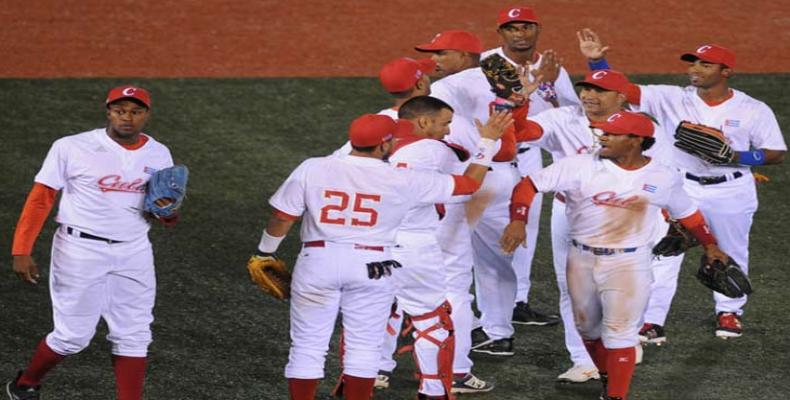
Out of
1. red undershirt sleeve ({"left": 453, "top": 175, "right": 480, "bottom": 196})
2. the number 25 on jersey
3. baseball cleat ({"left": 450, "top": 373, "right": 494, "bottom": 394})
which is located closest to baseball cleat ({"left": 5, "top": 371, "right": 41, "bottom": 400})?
the number 25 on jersey

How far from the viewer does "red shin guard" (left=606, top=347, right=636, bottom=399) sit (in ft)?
22.6

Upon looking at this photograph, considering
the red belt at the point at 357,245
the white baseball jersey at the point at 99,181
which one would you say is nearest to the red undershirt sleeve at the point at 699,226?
the red belt at the point at 357,245

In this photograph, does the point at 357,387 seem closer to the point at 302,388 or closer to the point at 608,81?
the point at 302,388

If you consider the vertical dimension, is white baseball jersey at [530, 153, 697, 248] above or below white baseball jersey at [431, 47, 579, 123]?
below

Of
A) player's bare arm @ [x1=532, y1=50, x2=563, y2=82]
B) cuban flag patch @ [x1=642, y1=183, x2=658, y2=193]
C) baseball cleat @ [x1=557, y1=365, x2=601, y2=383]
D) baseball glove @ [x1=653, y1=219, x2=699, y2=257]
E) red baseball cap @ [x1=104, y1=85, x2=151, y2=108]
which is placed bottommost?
baseball cleat @ [x1=557, y1=365, x2=601, y2=383]

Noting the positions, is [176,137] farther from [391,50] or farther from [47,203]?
[47,203]

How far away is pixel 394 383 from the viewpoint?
755cm

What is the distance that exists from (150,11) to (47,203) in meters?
8.39

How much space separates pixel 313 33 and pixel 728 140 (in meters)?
6.85

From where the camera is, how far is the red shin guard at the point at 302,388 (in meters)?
6.36

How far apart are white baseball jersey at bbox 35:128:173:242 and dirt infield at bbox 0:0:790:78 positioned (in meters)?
6.67

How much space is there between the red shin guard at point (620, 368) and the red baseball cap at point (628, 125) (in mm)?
1047

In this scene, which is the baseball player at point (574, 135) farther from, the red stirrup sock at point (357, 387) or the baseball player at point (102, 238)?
the baseball player at point (102, 238)

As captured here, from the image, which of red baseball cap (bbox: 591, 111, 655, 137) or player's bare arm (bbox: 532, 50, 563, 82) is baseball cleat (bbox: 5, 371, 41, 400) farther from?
player's bare arm (bbox: 532, 50, 563, 82)
